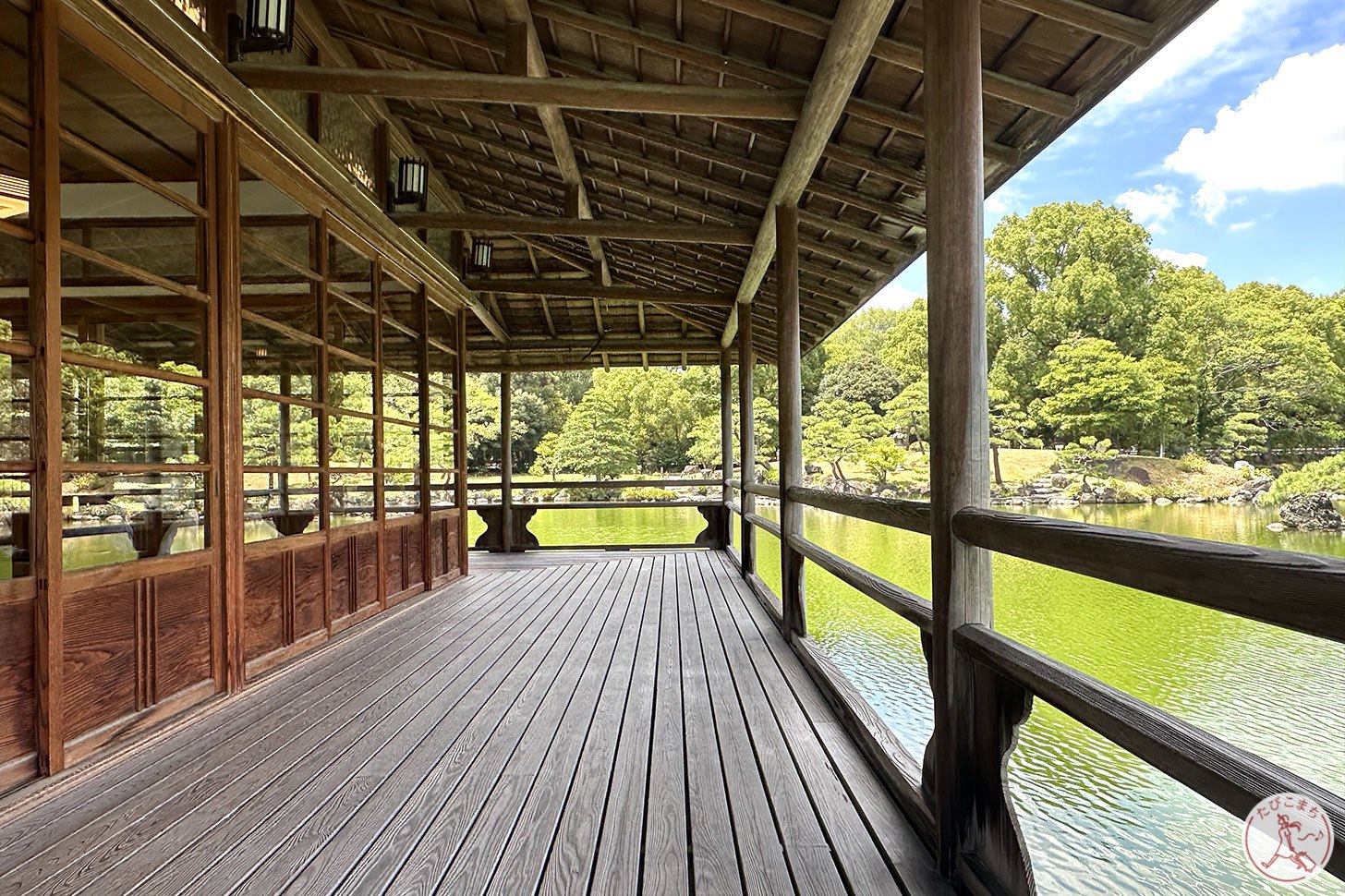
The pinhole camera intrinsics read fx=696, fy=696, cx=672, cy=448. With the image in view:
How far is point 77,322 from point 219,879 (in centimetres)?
160

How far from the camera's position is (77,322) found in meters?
2.03

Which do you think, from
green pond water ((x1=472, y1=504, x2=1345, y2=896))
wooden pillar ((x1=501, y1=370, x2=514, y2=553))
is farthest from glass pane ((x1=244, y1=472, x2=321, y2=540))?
wooden pillar ((x1=501, y1=370, x2=514, y2=553))

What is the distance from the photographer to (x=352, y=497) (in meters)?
3.81

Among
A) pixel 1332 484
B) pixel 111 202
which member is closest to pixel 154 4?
pixel 111 202

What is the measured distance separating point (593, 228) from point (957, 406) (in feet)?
10.6

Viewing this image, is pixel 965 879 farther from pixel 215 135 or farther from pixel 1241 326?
pixel 1241 326

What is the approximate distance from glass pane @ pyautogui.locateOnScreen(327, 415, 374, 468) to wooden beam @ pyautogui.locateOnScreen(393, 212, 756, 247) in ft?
4.10

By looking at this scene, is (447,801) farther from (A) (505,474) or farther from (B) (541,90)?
(A) (505,474)

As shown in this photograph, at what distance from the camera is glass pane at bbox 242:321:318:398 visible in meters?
2.85

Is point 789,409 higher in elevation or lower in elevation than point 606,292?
lower

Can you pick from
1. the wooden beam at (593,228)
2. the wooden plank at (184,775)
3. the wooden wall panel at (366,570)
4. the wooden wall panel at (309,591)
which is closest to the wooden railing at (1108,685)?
the wooden plank at (184,775)

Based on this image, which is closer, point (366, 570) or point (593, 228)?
point (366, 570)

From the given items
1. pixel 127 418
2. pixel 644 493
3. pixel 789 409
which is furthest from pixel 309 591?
pixel 644 493

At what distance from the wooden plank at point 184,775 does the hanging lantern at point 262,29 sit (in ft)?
8.03
